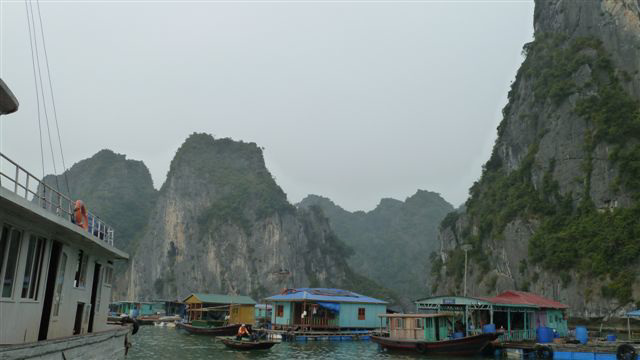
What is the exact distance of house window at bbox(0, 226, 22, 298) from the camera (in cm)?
950

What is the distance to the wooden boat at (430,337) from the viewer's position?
92.0ft

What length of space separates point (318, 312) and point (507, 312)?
15.2m

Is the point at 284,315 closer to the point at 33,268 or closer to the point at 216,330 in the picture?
the point at 216,330

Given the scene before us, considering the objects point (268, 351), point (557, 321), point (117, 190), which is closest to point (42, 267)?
point (268, 351)

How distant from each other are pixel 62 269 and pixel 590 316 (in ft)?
155

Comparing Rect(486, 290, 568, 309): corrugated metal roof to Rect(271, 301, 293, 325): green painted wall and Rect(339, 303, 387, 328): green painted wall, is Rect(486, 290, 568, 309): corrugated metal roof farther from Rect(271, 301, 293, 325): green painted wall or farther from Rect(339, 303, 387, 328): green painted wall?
Rect(271, 301, 293, 325): green painted wall

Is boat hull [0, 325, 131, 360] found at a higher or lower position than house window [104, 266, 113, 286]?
lower

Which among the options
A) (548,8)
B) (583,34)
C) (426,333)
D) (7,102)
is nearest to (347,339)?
(426,333)

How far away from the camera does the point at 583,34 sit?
225 ft

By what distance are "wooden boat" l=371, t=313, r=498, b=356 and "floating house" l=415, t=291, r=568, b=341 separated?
3.96 feet

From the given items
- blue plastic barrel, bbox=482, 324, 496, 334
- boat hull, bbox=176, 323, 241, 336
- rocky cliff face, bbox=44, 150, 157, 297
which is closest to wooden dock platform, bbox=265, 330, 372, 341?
boat hull, bbox=176, 323, 241, 336

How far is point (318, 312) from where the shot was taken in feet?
137

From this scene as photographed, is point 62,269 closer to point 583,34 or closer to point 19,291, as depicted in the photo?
point 19,291

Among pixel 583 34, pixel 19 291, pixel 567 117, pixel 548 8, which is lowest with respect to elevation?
pixel 19 291
